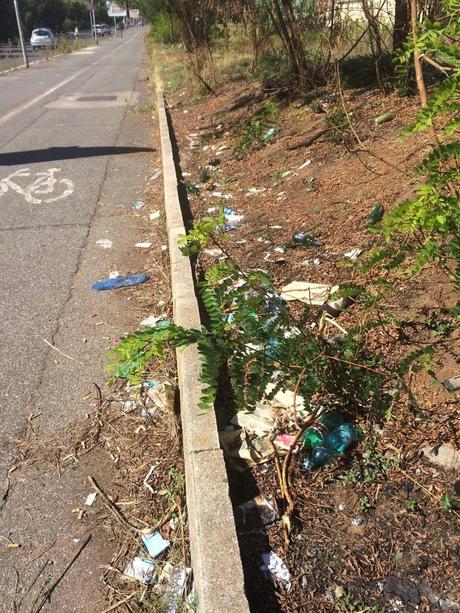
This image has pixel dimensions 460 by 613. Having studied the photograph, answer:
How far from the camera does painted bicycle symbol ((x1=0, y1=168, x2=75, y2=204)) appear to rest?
24.0 feet

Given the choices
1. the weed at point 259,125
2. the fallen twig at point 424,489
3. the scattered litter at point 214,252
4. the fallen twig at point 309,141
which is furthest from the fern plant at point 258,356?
the weed at point 259,125

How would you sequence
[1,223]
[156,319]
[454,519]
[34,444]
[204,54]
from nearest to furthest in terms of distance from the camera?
1. [454,519]
2. [34,444]
3. [156,319]
4. [1,223]
5. [204,54]

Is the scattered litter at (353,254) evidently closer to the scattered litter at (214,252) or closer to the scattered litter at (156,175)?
the scattered litter at (214,252)

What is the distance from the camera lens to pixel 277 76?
34.8ft

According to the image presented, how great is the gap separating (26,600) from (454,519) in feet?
5.56

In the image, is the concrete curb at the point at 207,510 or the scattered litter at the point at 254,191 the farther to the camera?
the scattered litter at the point at 254,191

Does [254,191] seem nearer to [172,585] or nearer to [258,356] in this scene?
[258,356]

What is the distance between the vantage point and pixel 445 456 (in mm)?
2330

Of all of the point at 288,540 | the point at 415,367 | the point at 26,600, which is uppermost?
the point at 415,367

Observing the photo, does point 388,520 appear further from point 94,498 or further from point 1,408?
point 1,408

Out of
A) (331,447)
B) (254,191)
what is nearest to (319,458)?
(331,447)

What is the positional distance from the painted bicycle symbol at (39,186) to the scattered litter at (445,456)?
6.09 metres

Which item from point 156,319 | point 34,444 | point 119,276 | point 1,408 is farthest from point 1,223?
point 34,444

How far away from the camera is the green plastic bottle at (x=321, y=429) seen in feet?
8.18
